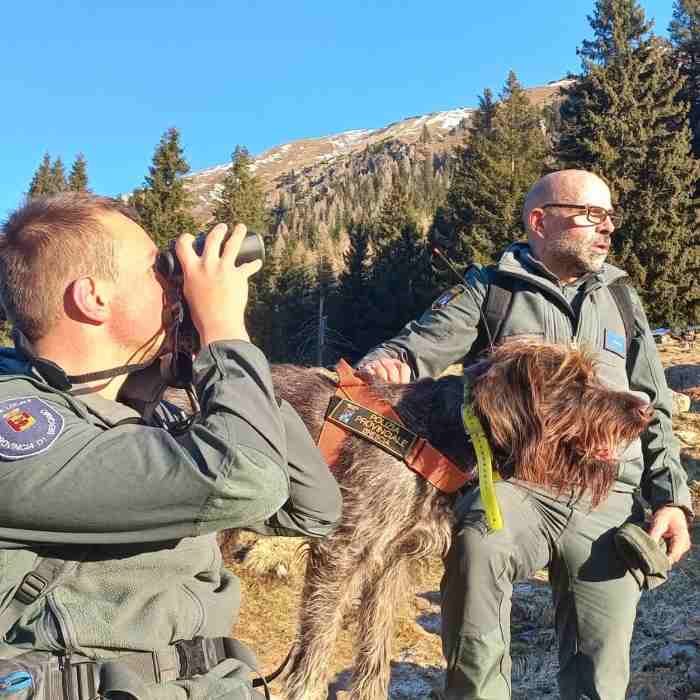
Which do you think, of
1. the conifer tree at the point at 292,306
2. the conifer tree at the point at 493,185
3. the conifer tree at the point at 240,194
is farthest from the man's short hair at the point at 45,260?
the conifer tree at the point at 240,194

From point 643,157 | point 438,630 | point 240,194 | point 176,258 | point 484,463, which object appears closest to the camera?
point 176,258

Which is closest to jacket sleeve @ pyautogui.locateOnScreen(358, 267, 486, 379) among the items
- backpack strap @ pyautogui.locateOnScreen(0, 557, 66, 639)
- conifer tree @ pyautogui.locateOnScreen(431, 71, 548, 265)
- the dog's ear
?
the dog's ear

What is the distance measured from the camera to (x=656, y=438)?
3674 mm

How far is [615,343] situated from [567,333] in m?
0.27

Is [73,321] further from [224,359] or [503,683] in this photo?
[503,683]

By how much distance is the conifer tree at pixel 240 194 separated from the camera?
41312 mm

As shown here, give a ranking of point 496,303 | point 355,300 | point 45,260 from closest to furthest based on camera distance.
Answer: point 45,260 < point 496,303 < point 355,300

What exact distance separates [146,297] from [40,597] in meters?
0.72

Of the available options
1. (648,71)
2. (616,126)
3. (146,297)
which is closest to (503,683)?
(146,297)

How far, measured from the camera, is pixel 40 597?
1.48 metres

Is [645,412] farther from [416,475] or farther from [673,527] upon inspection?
[416,475]

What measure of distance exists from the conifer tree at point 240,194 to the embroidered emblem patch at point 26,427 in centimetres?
4022

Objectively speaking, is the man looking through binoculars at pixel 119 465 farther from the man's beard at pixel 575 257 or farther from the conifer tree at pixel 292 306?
the conifer tree at pixel 292 306

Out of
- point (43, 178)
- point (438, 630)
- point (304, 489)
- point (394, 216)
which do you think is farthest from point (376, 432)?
point (43, 178)
